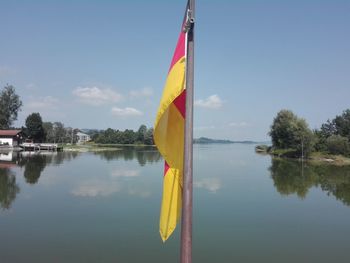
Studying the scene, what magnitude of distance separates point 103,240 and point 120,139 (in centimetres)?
11348

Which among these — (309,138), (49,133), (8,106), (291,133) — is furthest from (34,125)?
(309,138)

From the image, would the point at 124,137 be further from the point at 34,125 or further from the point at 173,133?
the point at 173,133

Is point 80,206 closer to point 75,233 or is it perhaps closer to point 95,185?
point 75,233

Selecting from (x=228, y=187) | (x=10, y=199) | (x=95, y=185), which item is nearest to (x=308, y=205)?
(x=228, y=187)

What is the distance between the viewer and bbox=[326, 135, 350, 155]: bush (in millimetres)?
53781

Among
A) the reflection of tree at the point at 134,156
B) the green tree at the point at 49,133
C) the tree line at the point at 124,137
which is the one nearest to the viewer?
the reflection of tree at the point at 134,156

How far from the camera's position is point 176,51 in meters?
3.62

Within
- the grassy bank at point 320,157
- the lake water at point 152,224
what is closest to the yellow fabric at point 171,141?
the lake water at point 152,224

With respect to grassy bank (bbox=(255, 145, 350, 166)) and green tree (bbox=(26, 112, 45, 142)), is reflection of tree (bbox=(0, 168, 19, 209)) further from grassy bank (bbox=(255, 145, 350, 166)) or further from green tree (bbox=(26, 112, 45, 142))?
green tree (bbox=(26, 112, 45, 142))

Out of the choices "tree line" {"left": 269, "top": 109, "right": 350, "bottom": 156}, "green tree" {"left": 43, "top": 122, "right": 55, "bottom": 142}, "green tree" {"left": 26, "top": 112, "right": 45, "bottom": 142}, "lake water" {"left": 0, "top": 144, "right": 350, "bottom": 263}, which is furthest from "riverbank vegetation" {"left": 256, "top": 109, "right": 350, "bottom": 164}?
"green tree" {"left": 43, "top": 122, "right": 55, "bottom": 142}

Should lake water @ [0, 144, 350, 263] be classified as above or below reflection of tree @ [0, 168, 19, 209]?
below

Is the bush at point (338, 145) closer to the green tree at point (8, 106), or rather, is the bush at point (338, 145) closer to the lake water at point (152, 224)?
the lake water at point (152, 224)

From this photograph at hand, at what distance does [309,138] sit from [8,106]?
56.4m

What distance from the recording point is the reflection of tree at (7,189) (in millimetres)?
15038
